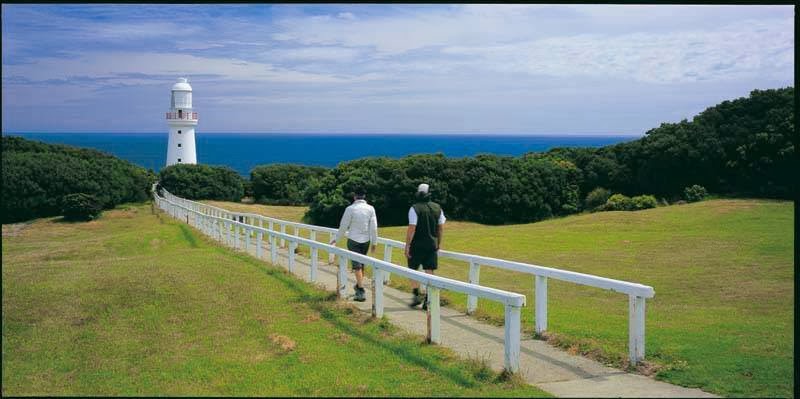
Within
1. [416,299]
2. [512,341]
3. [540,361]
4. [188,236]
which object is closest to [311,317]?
[416,299]

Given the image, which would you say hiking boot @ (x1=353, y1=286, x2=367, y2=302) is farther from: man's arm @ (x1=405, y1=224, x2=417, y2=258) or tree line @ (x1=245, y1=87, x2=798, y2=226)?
tree line @ (x1=245, y1=87, x2=798, y2=226)

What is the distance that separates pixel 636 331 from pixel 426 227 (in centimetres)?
398

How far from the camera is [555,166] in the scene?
147 feet

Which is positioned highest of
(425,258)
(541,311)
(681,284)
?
(425,258)

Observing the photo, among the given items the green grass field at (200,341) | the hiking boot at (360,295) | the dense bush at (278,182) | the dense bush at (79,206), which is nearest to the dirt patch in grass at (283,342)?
the green grass field at (200,341)

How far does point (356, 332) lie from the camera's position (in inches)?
350

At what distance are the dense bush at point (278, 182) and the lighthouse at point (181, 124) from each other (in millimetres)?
7096

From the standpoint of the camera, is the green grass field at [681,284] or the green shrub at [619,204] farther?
the green shrub at [619,204]

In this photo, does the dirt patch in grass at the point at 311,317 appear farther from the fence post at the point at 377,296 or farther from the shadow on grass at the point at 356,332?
the fence post at the point at 377,296

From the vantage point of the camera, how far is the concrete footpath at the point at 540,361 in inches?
254

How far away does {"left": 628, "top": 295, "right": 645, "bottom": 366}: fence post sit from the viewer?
7.38m

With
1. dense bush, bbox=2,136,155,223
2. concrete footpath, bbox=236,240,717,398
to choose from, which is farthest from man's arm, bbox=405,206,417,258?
dense bush, bbox=2,136,155,223

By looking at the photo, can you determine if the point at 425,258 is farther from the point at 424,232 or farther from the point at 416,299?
the point at 416,299

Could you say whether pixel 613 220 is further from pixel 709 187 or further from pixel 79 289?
pixel 79 289
